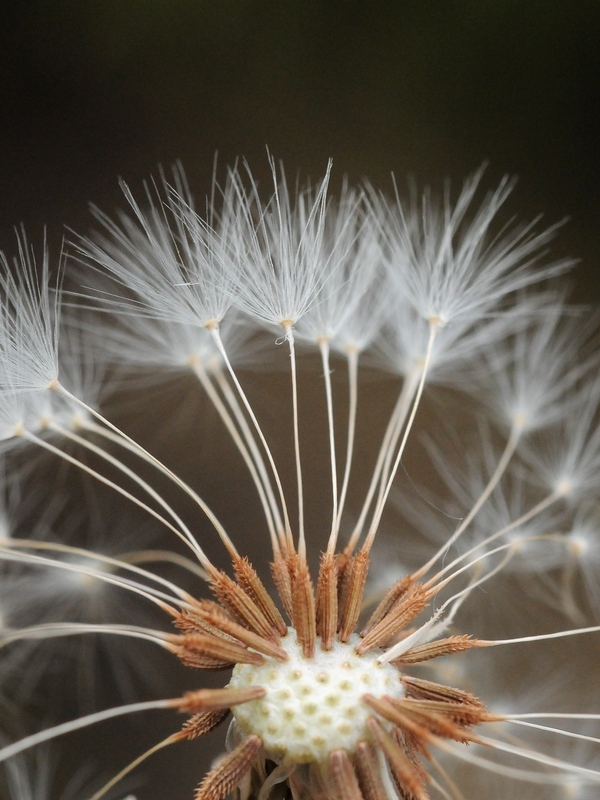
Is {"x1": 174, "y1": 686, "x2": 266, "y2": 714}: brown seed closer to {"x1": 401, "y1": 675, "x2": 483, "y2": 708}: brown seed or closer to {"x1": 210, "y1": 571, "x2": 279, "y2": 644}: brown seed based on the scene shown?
{"x1": 210, "y1": 571, "x2": 279, "y2": 644}: brown seed

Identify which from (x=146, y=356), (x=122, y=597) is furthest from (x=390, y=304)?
(x=122, y=597)

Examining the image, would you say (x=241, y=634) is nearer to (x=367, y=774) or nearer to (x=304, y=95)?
(x=367, y=774)

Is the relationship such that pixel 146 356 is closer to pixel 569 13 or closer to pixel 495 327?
pixel 495 327

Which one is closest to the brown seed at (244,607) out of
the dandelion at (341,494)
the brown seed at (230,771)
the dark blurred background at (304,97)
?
the dandelion at (341,494)

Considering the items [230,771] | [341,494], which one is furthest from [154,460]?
[341,494]

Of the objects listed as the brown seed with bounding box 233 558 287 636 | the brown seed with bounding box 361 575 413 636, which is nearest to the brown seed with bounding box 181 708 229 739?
the brown seed with bounding box 233 558 287 636
